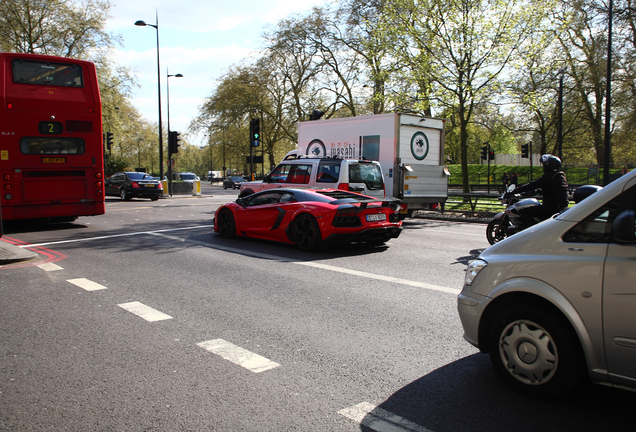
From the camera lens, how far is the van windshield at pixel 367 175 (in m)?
13.5

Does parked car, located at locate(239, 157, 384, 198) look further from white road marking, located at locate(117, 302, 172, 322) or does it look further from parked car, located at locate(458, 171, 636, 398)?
parked car, located at locate(458, 171, 636, 398)

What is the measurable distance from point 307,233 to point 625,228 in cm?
700

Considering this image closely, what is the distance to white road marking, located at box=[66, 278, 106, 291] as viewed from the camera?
660cm

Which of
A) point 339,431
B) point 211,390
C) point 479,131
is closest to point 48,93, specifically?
point 211,390

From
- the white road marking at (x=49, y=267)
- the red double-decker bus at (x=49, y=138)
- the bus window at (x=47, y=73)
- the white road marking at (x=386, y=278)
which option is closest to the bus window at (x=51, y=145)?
the red double-decker bus at (x=49, y=138)

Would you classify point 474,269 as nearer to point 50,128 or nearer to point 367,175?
point 367,175

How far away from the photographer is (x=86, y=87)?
13.2 meters

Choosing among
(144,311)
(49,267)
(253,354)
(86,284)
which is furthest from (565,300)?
(49,267)

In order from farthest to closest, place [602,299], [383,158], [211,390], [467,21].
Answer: [467,21], [383,158], [211,390], [602,299]

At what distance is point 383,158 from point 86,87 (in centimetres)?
824

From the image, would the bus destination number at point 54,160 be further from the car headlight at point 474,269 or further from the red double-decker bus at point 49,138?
the car headlight at point 474,269

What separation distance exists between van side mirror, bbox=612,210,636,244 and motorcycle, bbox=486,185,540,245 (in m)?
5.89

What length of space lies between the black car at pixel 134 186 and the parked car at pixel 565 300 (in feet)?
84.1

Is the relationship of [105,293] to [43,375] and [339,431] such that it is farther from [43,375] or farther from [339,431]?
[339,431]
